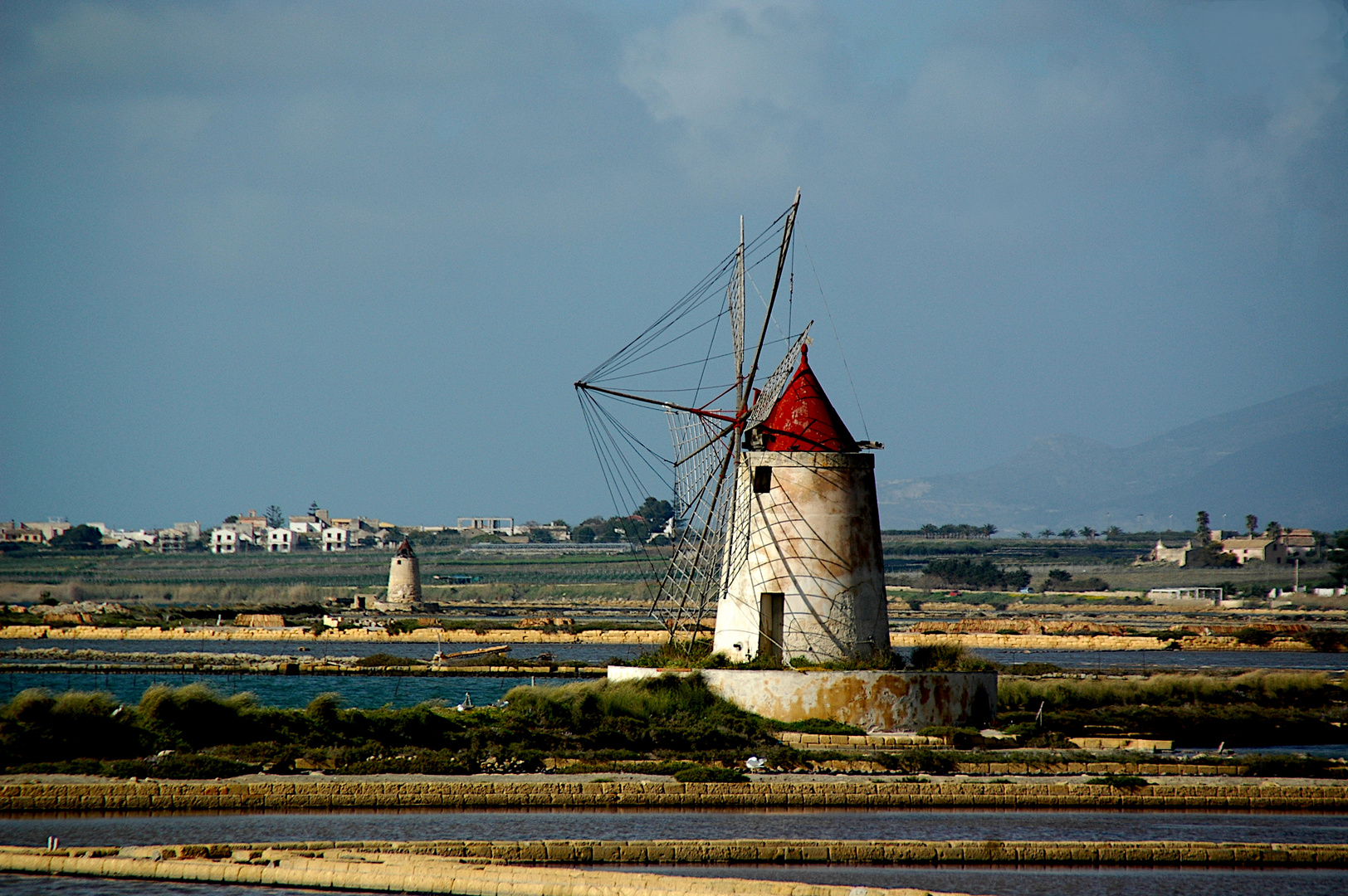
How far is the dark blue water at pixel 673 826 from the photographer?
13.3 m

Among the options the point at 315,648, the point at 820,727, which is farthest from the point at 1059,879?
the point at 315,648

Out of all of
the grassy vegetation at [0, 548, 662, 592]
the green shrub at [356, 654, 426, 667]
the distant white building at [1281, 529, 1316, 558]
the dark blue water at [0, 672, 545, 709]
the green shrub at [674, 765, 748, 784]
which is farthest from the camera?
the distant white building at [1281, 529, 1316, 558]

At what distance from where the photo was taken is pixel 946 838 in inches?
543

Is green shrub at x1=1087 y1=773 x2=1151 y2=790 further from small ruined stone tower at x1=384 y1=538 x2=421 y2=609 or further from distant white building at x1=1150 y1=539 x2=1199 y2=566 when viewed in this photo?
distant white building at x1=1150 y1=539 x2=1199 y2=566

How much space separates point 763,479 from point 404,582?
63014mm

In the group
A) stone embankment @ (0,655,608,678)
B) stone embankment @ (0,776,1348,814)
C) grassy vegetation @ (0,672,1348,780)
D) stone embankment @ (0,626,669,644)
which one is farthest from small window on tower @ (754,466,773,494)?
stone embankment @ (0,626,669,644)

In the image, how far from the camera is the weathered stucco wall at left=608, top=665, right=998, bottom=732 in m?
19.2

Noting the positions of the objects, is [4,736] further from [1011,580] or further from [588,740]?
[1011,580]

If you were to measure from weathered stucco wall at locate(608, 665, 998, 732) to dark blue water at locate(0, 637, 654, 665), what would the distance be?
2369cm

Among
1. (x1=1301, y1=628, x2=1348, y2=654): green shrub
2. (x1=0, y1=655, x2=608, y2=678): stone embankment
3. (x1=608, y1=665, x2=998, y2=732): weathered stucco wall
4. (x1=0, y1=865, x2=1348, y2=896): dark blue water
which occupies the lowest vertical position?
(x1=1301, y1=628, x2=1348, y2=654): green shrub

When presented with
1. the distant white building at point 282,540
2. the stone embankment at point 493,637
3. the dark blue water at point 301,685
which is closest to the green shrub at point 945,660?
the dark blue water at point 301,685

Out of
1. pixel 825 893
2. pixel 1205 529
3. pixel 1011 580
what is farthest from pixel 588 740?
pixel 1205 529

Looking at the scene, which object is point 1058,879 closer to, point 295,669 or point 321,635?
point 295,669

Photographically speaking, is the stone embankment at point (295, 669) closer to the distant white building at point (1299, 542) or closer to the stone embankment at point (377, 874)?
the stone embankment at point (377, 874)
